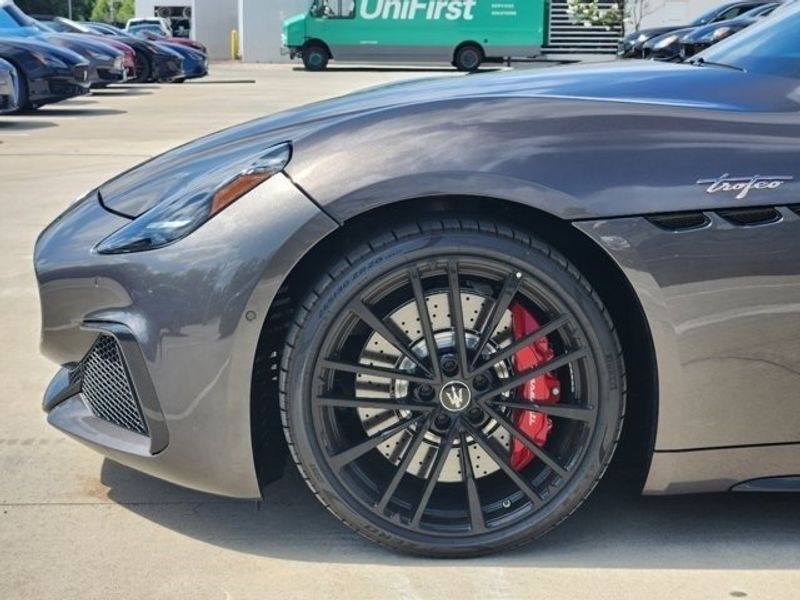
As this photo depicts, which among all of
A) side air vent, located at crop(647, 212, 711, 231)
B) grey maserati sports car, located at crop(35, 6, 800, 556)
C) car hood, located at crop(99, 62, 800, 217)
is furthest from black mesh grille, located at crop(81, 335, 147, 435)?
side air vent, located at crop(647, 212, 711, 231)

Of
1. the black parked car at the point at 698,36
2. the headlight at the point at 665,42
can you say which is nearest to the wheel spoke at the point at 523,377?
the black parked car at the point at 698,36

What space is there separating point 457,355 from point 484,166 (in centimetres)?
44

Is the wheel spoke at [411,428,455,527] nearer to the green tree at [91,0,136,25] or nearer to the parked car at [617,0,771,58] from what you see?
the parked car at [617,0,771,58]

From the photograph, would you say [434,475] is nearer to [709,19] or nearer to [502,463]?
[502,463]

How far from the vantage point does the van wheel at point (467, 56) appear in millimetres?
34938

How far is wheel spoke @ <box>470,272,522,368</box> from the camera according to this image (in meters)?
2.52

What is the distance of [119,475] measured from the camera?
3219mm

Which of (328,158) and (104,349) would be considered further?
(104,349)

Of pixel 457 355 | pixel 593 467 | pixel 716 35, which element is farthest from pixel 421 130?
pixel 716 35

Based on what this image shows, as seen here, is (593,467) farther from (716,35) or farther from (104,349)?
(716,35)

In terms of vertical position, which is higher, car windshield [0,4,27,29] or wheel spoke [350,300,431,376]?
car windshield [0,4,27,29]

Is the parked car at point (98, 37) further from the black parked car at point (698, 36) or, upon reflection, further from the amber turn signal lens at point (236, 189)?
the amber turn signal lens at point (236, 189)

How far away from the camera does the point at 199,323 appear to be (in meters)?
2.49

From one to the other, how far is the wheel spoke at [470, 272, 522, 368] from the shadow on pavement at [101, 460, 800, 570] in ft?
1.69
